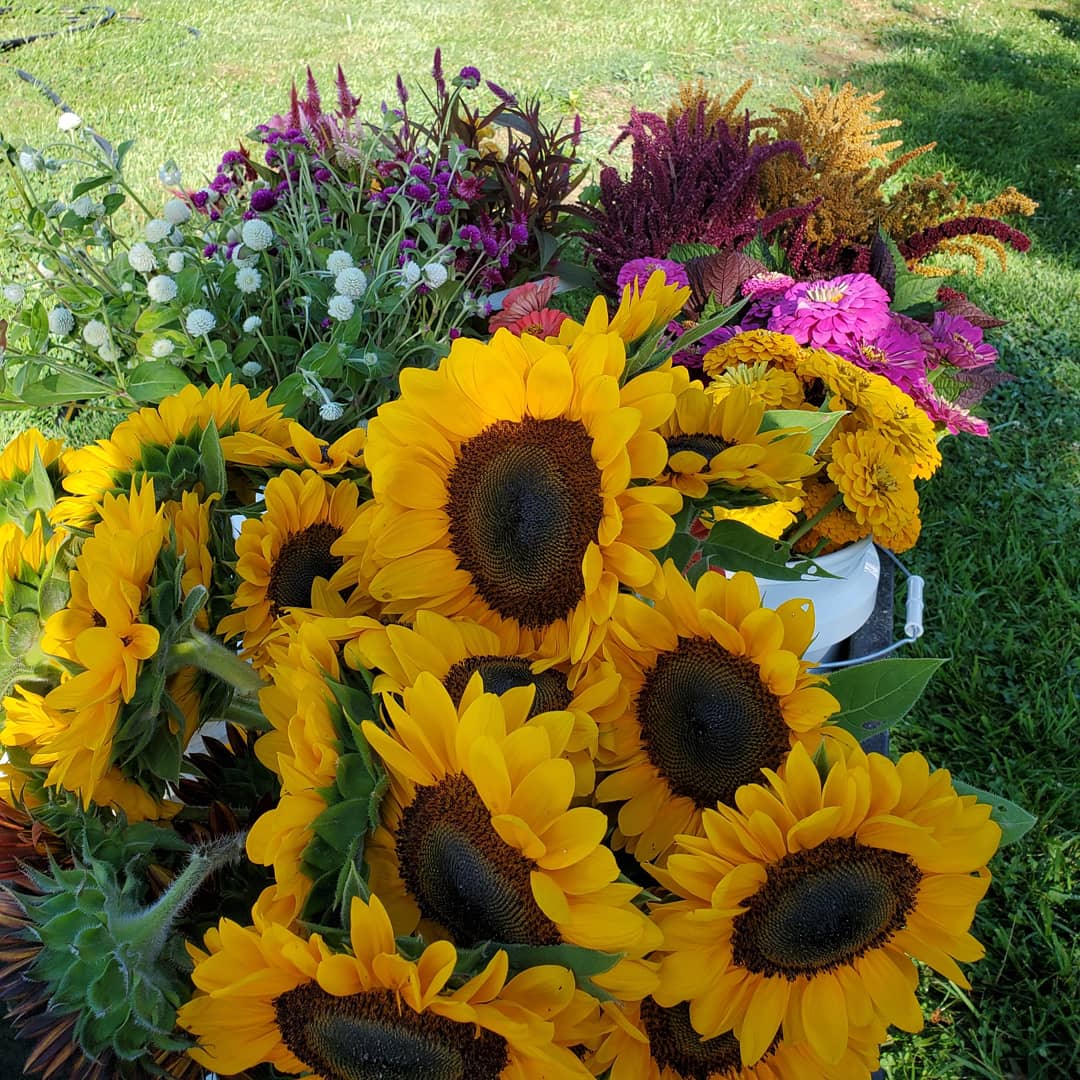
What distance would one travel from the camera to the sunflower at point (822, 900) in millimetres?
501

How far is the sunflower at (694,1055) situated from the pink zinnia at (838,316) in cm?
128

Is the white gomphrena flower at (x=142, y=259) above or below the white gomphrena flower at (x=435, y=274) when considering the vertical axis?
above

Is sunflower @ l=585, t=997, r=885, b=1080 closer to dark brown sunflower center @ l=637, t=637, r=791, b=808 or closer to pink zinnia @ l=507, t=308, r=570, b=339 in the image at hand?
dark brown sunflower center @ l=637, t=637, r=791, b=808

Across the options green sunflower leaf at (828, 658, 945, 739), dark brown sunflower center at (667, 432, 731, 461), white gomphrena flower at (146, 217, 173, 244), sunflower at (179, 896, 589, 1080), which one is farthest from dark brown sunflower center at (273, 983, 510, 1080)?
white gomphrena flower at (146, 217, 173, 244)

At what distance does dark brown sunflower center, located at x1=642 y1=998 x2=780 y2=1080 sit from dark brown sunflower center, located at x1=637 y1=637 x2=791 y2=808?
123 millimetres

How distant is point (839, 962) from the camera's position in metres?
0.53

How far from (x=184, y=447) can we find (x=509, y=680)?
0.32 meters

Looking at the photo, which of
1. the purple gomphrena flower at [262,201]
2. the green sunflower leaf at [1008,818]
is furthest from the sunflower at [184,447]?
the purple gomphrena flower at [262,201]

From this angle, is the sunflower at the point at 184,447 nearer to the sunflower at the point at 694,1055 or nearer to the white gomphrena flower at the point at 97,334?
the sunflower at the point at 694,1055

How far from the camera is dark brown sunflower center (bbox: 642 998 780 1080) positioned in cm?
56

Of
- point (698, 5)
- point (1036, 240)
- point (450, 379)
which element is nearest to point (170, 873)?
point (450, 379)

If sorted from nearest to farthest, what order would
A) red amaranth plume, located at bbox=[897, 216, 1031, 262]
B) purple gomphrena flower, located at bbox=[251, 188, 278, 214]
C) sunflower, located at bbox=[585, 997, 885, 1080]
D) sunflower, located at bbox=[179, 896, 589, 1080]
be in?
sunflower, located at bbox=[179, 896, 589, 1080]
sunflower, located at bbox=[585, 997, 885, 1080]
purple gomphrena flower, located at bbox=[251, 188, 278, 214]
red amaranth plume, located at bbox=[897, 216, 1031, 262]

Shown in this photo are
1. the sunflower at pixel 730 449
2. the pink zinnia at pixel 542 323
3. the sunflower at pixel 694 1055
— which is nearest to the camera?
the sunflower at pixel 694 1055

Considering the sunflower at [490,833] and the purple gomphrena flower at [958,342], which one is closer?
the sunflower at [490,833]
